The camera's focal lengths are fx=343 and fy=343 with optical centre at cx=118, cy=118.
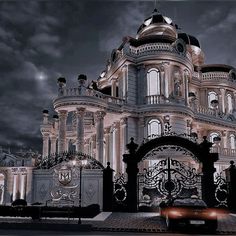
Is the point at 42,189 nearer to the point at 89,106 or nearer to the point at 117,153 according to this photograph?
the point at 89,106

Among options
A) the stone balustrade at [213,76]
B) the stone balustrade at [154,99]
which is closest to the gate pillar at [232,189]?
the stone balustrade at [154,99]

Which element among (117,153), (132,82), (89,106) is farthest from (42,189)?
(132,82)

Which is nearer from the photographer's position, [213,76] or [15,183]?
[15,183]

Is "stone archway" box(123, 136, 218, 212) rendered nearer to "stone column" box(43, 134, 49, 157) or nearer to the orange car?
the orange car

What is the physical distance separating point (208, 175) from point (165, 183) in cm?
259

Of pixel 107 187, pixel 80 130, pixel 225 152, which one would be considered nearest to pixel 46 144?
pixel 80 130

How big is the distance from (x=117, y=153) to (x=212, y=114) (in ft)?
41.4

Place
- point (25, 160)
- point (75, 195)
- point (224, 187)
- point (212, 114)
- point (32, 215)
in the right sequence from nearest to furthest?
point (32, 215), point (75, 195), point (224, 187), point (25, 160), point (212, 114)

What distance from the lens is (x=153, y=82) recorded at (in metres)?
34.8

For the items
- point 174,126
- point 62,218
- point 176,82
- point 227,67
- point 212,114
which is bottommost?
point 62,218

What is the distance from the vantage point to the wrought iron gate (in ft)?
67.1

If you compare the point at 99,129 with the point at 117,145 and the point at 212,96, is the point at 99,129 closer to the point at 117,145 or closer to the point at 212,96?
the point at 117,145

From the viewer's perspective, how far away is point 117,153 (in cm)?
3428

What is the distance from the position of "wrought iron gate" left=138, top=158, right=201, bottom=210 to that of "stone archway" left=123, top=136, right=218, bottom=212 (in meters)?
0.60
